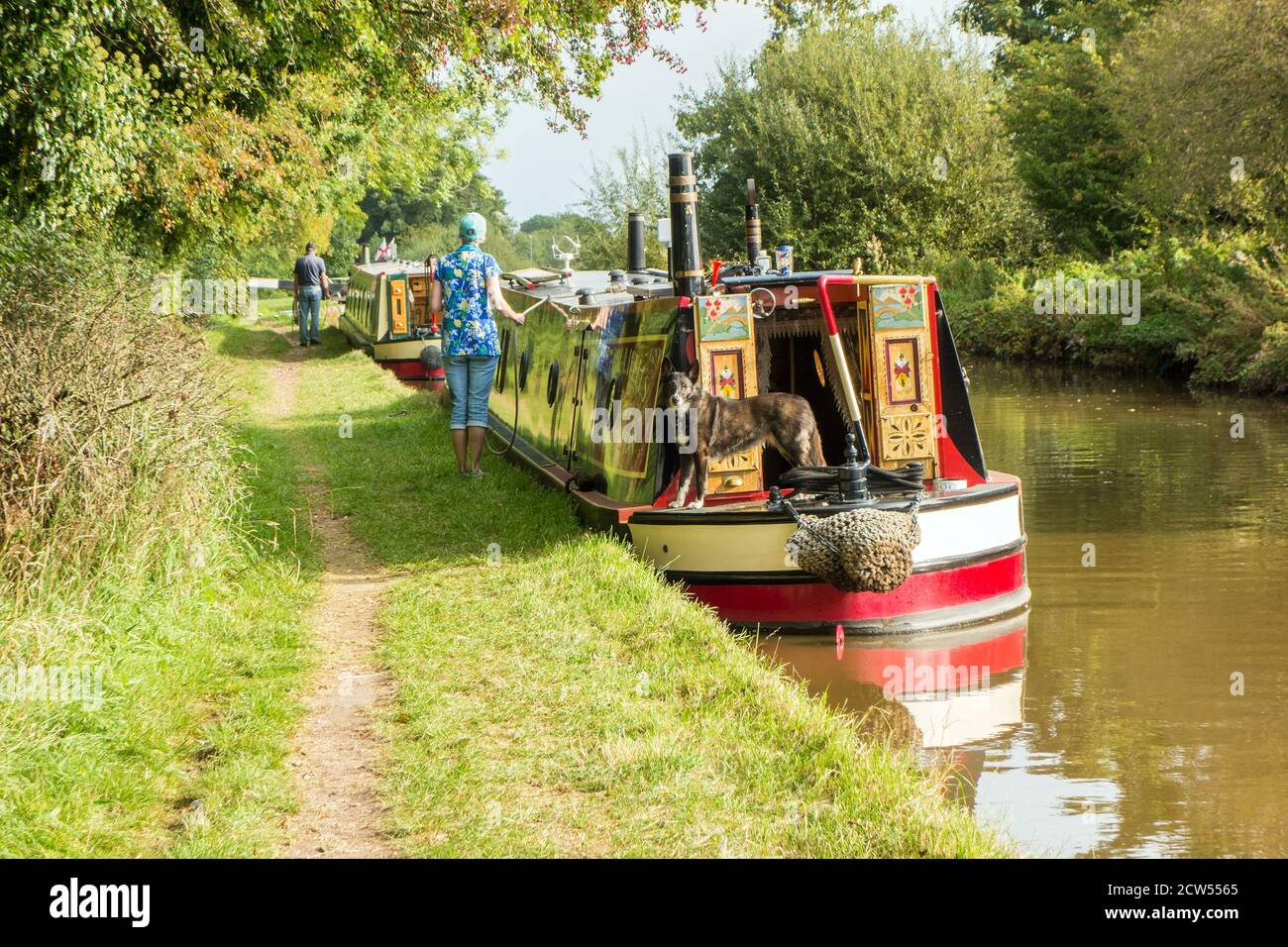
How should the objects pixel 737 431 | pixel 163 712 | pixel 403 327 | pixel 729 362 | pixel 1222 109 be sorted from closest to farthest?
pixel 163 712 → pixel 737 431 → pixel 729 362 → pixel 1222 109 → pixel 403 327

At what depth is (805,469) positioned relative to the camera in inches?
338

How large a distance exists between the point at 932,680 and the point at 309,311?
64.8 ft

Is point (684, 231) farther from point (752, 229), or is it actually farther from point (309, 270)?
point (309, 270)

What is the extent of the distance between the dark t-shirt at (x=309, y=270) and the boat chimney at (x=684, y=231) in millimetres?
16619

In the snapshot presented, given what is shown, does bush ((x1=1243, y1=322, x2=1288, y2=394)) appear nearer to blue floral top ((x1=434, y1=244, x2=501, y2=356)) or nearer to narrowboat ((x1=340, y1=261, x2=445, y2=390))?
narrowboat ((x1=340, y1=261, x2=445, y2=390))

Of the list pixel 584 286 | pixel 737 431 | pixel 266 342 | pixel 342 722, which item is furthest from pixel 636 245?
pixel 266 342

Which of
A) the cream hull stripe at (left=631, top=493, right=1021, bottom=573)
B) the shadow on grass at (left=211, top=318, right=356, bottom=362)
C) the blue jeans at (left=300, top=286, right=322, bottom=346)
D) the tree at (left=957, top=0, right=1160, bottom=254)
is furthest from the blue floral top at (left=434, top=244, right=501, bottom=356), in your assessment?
the tree at (left=957, top=0, right=1160, bottom=254)

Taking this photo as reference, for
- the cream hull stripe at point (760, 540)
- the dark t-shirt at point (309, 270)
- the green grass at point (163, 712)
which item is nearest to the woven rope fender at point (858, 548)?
the cream hull stripe at point (760, 540)

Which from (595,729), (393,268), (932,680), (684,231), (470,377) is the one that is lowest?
(932,680)

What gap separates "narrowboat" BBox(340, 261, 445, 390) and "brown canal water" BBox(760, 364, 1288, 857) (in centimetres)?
987

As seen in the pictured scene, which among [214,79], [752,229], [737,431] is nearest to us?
[737,431]

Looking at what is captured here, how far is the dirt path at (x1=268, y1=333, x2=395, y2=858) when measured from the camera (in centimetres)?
467
